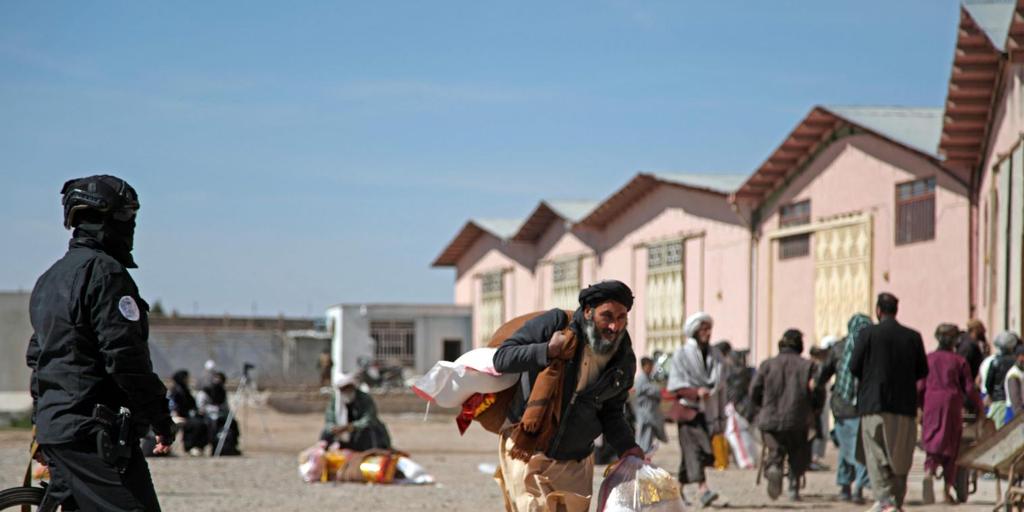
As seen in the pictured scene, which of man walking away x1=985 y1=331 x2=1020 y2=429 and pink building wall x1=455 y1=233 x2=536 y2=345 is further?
pink building wall x1=455 y1=233 x2=536 y2=345

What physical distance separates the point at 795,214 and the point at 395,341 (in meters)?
23.2

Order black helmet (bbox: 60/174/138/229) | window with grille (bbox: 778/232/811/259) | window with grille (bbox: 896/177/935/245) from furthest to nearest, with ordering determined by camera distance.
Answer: window with grille (bbox: 778/232/811/259) → window with grille (bbox: 896/177/935/245) → black helmet (bbox: 60/174/138/229)

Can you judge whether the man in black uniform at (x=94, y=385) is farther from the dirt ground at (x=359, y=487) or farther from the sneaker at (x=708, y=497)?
the sneaker at (x=708, y=497)

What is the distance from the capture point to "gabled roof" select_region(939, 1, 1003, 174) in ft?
56.9

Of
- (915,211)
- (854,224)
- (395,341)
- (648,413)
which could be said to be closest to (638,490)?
(648,413)

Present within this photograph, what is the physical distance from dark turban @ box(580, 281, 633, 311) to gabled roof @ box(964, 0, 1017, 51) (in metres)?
12.2

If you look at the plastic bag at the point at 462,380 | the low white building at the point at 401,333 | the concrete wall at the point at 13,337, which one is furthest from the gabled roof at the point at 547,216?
the plastic bag at the point at 462,380

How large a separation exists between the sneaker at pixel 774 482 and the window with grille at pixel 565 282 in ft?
77.8

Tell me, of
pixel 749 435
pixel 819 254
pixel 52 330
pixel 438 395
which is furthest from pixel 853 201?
pixel 52 330

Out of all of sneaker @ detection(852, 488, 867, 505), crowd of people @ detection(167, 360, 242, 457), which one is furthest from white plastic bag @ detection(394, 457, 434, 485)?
crowd of people @ detection(167, 360, 242, 457)

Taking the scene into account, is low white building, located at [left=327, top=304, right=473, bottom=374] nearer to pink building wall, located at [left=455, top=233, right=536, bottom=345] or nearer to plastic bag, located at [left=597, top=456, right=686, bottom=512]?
pink building wall, located at [left=455, top=233, right=536, bottom=345]

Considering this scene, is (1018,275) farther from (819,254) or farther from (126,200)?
(126,200)

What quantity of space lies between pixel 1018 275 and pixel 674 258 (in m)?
15.4

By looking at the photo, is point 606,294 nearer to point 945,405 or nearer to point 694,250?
point 945,405
